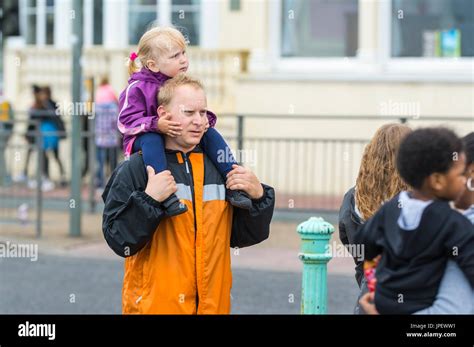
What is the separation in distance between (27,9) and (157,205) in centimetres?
1610

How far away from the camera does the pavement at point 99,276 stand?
30.0 ft

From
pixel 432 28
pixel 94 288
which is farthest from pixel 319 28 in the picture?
pixel 94 288

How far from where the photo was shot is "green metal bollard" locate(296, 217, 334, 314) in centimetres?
554

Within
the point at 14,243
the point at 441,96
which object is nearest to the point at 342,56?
the point at 441,96

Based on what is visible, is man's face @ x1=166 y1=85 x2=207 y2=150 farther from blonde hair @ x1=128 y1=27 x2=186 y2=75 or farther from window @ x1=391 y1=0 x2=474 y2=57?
window @ x1=391 y1=0 x2=474 y2=57

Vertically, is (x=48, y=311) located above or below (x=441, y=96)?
below

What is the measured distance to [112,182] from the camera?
4.52 metres

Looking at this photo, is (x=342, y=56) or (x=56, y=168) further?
(x=56, y=168)

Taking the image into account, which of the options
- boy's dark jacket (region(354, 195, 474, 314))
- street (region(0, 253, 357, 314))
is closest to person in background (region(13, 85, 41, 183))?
street (region(0, 253, 357, 314))

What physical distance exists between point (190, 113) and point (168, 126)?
106 mm
